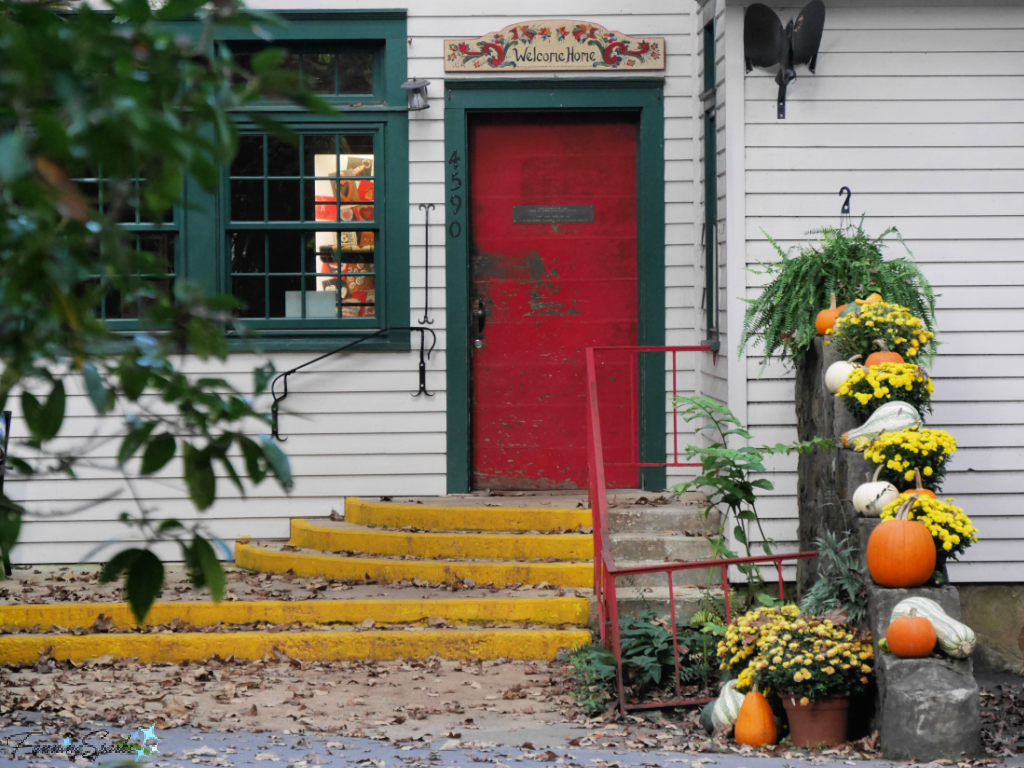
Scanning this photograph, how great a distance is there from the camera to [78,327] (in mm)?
1177

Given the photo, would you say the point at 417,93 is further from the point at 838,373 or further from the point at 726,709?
the point at 726,709

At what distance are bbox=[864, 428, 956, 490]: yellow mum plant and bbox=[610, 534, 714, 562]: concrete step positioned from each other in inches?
65.4

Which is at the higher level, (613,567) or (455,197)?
A: (455,197)

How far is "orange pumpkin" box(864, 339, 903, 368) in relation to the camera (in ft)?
17.8

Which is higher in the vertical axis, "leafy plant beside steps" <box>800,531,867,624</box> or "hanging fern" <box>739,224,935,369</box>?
"hanging fern" <box>739,224,935,369</box>

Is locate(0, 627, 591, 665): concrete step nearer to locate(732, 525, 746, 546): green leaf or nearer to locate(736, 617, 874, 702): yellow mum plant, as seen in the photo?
locate(732, 525, 746, 546): green leaf

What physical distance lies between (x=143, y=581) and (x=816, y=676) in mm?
4056

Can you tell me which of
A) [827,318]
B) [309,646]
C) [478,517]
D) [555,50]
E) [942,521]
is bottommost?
[309,646]

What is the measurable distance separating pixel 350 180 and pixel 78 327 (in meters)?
6.74

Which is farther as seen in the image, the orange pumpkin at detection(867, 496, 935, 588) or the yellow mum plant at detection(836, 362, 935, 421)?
the yellow mum plant at detection(836, 362, 935, 421)

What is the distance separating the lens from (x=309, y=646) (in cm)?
611

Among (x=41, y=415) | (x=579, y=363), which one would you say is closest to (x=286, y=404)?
(x=579, y=363)

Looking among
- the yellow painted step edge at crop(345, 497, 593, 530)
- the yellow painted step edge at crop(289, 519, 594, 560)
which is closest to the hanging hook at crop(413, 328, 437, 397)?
the yellow painted step edge at crop(345, 497, 593, 530)

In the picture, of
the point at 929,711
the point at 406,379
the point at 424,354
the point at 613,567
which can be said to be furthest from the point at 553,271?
the point at 929,711
